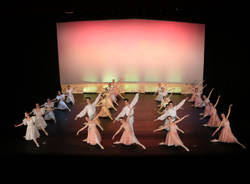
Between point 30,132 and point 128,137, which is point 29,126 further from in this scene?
point 128,137

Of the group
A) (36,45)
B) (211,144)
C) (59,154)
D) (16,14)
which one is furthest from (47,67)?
(211,144)

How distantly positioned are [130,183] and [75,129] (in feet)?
10.9

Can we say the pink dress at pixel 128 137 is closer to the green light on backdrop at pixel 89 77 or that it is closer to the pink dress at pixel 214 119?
the pink dress at pixel 214 119

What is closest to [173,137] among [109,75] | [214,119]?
[214,119]

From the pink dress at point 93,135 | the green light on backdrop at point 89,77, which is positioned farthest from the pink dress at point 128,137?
the green light on backdrop at point 89,77

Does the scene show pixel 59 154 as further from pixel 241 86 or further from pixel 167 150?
pixel 241 86

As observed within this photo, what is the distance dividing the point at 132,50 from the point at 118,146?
766 cm

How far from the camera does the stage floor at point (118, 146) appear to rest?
7.13m

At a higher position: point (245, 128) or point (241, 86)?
point (241, 86)

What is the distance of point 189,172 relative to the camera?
260 inches

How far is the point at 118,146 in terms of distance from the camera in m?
7.55

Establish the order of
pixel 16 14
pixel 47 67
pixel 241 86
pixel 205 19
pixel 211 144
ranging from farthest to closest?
pixel 47 67
pixel 205 19
pixel 241 86
pixel 16 14
pixel 211 144

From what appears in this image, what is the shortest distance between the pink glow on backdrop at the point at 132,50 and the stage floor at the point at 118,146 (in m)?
4.26

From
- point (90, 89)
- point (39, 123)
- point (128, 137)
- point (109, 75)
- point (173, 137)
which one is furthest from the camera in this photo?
point (90, 89)
